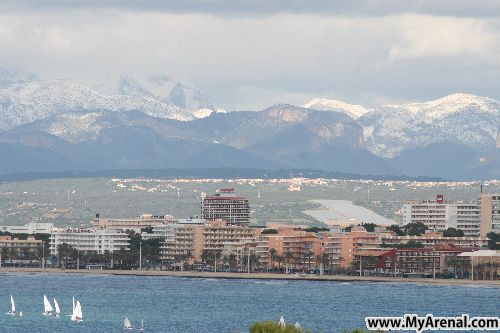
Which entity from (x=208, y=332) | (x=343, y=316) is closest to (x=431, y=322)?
(x=208, y=332)

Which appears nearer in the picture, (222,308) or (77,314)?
(77,314)

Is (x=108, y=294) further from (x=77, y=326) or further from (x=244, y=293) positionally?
(x=77, y=326)

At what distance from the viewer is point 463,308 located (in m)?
169

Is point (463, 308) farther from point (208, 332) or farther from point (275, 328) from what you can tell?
point (275, 328)

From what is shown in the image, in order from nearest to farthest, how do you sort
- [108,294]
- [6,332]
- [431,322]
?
[431,322]
[6,332]
[108,294]

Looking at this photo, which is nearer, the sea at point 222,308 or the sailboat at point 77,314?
the sea at point 222,308

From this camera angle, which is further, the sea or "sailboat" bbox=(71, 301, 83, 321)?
"sailboat" bbox=(71, 301, 83, 321)

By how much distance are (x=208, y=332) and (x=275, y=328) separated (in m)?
60.5

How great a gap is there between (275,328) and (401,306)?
9719 centimetres

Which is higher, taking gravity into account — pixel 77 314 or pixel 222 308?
pixel 222 308

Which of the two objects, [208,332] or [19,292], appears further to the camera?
[19,292]

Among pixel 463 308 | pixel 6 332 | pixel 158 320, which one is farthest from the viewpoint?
pixel 463 308

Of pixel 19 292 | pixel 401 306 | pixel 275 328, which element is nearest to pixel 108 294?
pixel 19 292

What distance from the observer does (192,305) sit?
174 meters
